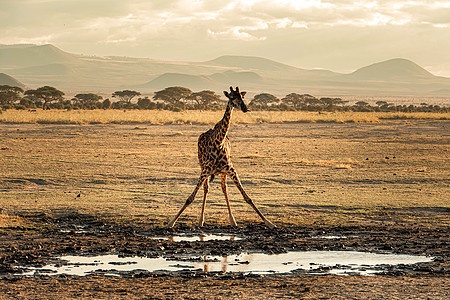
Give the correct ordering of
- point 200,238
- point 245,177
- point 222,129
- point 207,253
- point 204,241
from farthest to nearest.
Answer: point 245,177 → point 222,129 → point 200,238 → point 204,241 → point 207,253

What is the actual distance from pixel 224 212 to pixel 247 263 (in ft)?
14.6

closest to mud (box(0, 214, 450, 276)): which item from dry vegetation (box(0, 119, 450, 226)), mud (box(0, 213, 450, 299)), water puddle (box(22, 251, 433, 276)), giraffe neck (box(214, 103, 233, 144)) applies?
mud (box(0, 213, 450, 299))

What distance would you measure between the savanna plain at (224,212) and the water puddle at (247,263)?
0.26 m

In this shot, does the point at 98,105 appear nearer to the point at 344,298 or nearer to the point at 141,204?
the point at 141,204

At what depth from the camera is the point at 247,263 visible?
30.3 feet

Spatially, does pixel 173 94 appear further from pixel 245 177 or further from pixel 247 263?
pixel 247 263

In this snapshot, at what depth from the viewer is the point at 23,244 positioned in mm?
10367

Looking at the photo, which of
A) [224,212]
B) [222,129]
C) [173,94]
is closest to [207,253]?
[222,129]

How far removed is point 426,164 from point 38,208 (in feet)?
44.7

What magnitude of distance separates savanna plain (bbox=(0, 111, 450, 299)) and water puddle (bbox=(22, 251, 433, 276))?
10.3 inches

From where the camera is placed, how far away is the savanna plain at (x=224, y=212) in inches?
313

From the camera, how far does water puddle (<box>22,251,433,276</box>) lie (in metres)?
8.80

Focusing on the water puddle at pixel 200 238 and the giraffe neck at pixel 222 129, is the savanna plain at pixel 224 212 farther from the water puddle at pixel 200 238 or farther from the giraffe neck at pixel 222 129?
the giraffe neck at pixel 222 129

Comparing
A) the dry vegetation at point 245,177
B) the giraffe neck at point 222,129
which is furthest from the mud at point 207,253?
the giraffe neck at point 222,129
